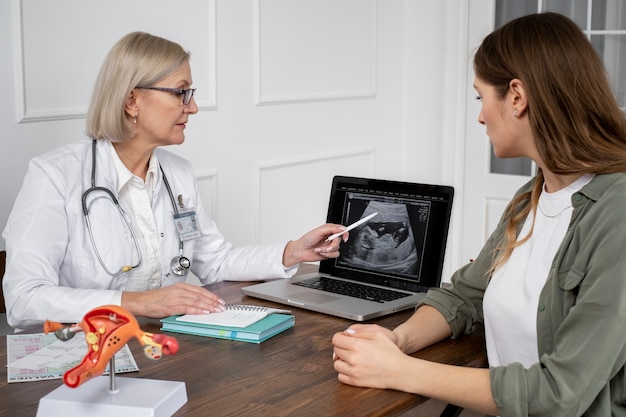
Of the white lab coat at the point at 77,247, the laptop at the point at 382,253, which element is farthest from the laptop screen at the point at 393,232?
the white lab coat at the point at 77,247

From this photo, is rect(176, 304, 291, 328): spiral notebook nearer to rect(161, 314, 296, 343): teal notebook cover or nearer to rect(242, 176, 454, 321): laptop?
rect(161, 314, 296, 343): teal notebook cover

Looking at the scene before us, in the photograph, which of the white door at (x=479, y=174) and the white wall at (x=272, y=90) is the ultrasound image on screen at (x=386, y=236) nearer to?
the white wall at (x=272, y=90)

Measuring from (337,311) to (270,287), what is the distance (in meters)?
0.29

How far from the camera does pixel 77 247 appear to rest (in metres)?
2.09

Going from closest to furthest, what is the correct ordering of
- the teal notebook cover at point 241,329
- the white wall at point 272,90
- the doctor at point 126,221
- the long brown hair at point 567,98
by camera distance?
the long brown hair at point 567,98
the teal notebook cover at point 241,329
the doctor at point 126,221
the white wall at point 272,90

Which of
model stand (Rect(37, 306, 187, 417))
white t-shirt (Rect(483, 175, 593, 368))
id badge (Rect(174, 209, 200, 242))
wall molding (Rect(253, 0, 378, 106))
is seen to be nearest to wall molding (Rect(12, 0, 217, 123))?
id badge (Rect(174, 209, 200, 242))

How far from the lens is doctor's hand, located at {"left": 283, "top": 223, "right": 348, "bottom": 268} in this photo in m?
2.22

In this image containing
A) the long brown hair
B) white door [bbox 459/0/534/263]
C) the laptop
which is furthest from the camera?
white door [bbox 459/0/534/263]

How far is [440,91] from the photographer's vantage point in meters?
4.60

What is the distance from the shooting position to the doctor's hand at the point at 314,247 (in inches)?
87.3

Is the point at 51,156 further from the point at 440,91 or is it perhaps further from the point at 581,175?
the point at 440,91

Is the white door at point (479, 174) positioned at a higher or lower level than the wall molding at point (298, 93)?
lower

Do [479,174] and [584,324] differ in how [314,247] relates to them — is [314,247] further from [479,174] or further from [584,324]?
[479,174]

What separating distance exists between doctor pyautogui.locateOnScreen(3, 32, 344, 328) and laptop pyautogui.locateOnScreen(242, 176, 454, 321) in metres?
0.08
